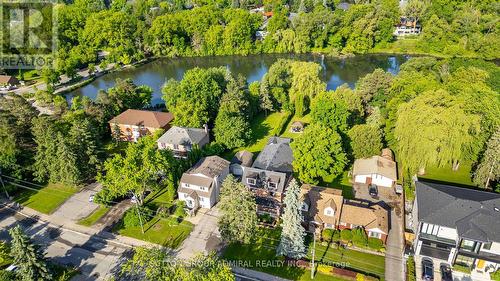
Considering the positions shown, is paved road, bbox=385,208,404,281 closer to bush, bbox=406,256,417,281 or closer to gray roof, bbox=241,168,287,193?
bush, bbox=406,256,417,281

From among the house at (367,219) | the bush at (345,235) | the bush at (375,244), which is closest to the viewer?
the bush at (375,244)

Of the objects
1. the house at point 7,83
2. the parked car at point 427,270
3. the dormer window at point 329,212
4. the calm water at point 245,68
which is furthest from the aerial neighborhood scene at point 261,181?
the calm water at point 245,68

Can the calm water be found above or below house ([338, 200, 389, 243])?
above

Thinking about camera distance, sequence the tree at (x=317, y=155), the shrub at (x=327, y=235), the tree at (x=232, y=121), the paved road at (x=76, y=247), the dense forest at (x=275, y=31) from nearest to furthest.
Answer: the paved road at (x=76, y=247) < the shrub at (x=327, y=235) < the tree at (x=317, y=155) < the tree at (x=232, y=121) < the dense forest at (x=275, y=31)

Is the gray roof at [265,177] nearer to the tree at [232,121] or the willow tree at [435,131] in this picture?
the tree at [232,121]

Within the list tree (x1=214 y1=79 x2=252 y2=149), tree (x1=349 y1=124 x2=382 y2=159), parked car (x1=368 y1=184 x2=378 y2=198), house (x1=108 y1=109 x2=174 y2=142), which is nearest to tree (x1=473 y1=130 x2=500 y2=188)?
tree (x1=349 y1=124 x2=382 y2=159)

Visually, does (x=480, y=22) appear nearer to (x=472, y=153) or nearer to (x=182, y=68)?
(x=472, y=153)
